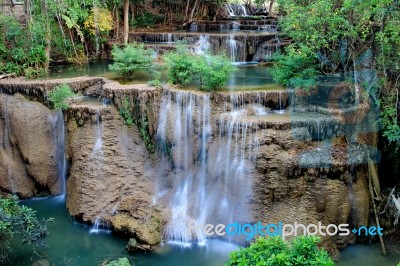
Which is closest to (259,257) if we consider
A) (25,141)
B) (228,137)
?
(228,137)

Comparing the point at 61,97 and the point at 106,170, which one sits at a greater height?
the point at 61,97

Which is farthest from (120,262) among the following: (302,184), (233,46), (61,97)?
(233,46)

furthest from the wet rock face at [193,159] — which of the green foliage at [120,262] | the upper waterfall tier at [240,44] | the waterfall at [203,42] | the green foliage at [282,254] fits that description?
the upper waterfall tier at [240,44]

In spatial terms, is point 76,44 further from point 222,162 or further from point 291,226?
point 291,226

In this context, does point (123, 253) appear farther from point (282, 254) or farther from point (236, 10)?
point (236, 10)

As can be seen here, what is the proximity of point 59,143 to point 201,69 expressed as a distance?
15.9 feet

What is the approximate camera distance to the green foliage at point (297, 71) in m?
10.4

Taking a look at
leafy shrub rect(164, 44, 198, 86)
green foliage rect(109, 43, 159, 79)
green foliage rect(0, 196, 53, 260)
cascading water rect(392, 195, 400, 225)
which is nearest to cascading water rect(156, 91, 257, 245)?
leafy shrub rect(164, 44, 198, 86)

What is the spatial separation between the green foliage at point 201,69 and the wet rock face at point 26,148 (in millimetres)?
3855

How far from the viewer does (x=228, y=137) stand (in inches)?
373

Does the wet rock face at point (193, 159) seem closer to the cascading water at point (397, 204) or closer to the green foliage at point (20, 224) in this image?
the cascading water at point (397, 204)

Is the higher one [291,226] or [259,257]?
[259,257]

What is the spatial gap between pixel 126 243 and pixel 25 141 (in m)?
4.47

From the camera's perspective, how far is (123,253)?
362 inches
